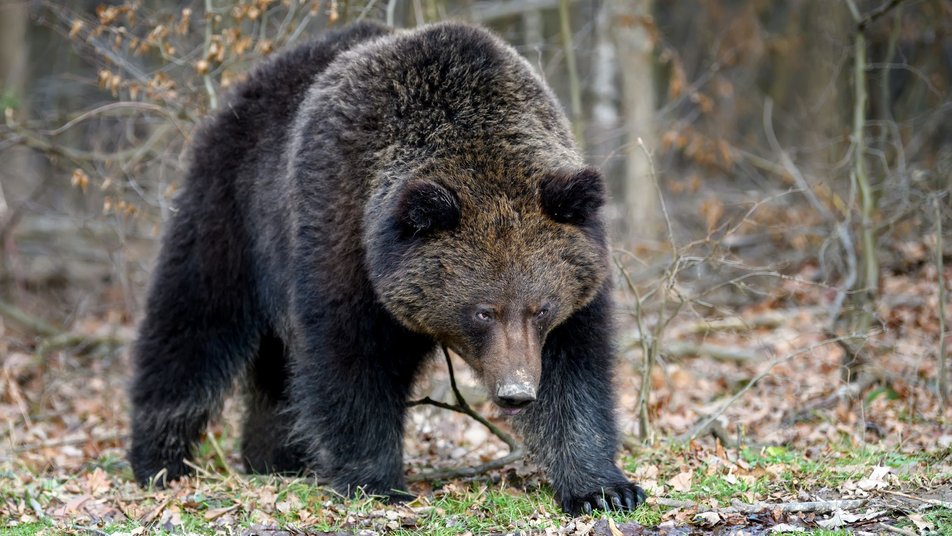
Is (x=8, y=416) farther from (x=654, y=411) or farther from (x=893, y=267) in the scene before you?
(x=893, y=267)

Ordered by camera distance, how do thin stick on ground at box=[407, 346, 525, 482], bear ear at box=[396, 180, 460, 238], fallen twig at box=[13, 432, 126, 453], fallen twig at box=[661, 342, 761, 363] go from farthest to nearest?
fallen twig at box=[661, 342, 761, 363] < fallen twig at box=[13, 432, 126, 453] < thin stick on ground at box=[407, 346, 525, 482] < bear ear at box=[396, 180, 460, 238]

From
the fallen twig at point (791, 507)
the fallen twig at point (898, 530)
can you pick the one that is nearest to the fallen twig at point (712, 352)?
the fallen twig at point (791, 507)

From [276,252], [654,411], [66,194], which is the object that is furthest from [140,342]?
[66,194]

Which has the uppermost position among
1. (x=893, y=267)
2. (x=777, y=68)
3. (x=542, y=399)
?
(x=777, y=68)

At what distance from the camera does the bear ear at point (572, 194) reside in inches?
220

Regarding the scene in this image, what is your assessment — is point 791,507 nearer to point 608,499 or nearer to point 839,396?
point 608,499

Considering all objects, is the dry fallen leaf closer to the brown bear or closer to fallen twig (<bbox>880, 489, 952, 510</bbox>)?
the brown bear

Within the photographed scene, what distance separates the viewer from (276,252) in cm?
698

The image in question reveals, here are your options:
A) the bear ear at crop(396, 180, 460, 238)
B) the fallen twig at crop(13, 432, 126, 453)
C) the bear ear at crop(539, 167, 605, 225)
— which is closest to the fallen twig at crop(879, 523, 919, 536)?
the bear ear at crop(539, 167, 605, 225)

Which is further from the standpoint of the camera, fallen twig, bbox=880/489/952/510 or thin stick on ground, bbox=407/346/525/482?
thin stick on ground, bbox=407/346/525/482

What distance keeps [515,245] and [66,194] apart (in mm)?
11223

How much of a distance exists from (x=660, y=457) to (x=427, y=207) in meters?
2.56

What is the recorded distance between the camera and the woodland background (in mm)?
5871

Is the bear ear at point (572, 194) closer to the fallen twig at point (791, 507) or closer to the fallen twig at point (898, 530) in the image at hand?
the fallen twig at point (791, 507)
